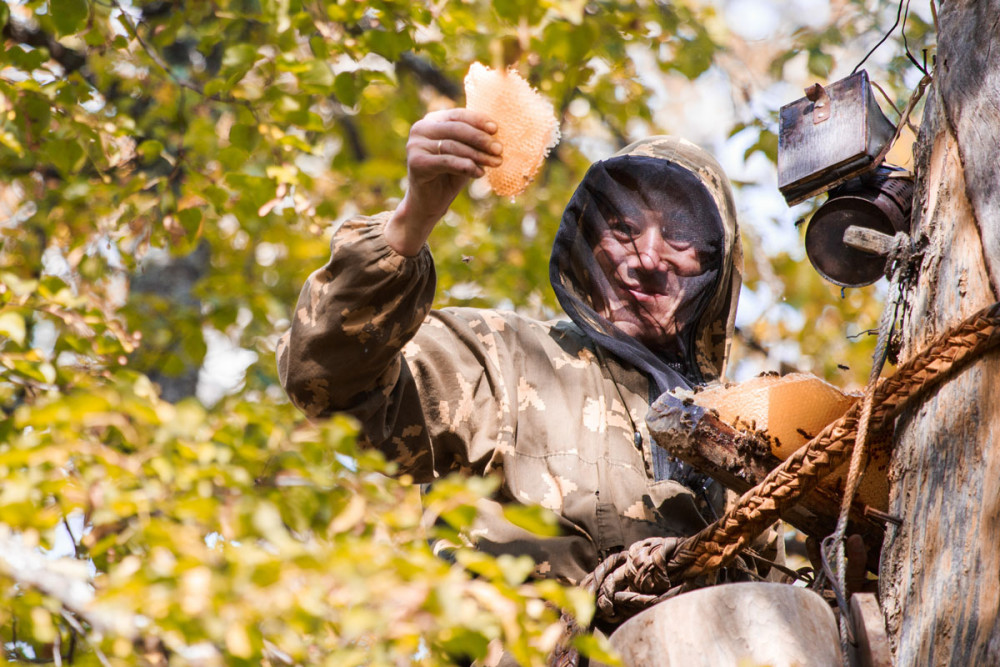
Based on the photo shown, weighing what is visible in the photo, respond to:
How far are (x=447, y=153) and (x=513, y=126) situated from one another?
0.75ft

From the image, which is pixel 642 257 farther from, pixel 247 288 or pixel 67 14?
pixel 247 288

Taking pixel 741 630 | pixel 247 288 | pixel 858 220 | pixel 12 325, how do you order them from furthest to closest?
1. pixel 247 288
2. pixel 12 325
3. pixel 858 220
4. pixel 741 630

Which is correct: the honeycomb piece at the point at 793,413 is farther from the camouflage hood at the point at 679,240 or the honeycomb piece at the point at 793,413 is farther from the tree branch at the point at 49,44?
the tree branch at the point at 49,44

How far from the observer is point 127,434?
2.51 meters

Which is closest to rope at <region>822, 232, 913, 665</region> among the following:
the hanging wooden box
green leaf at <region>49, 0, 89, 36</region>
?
the hanging wooden box

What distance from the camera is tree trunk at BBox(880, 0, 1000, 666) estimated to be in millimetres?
1860

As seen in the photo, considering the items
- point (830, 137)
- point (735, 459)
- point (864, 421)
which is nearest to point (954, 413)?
point (864, 421)

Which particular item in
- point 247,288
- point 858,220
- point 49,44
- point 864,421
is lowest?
point 247,288

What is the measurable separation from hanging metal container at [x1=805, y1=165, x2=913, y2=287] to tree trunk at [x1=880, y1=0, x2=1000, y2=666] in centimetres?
20

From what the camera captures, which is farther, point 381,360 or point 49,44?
point 49,44

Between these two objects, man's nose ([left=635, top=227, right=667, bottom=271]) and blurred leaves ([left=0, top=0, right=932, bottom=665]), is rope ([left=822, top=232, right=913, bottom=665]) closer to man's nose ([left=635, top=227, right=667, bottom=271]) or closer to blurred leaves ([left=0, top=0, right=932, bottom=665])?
blurred leaves ([left=0, top=0, right=932, bottom=665])

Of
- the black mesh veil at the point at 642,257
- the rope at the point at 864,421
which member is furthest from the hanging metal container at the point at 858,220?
the black mesh veil at the point at 642,257

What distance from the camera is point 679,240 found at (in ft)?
12.3

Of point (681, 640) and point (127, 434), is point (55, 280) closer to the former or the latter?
point (127, 434)
